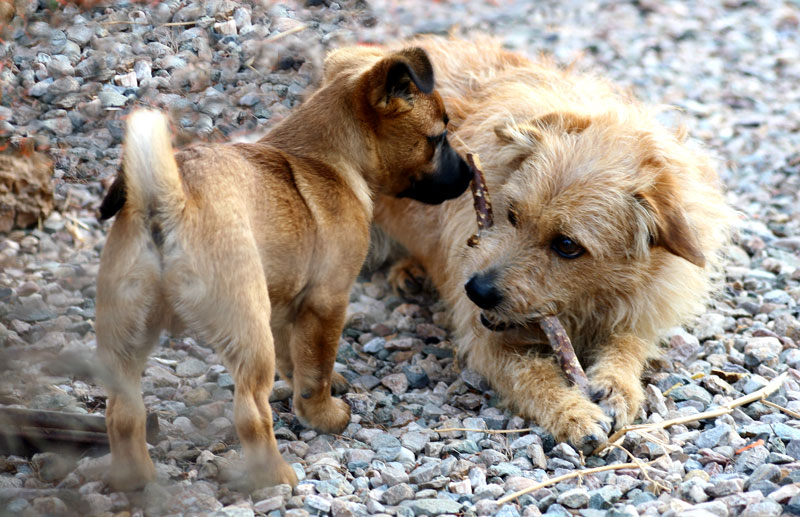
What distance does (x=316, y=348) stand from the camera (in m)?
3.58

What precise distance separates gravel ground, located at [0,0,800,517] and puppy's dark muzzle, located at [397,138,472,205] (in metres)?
0.71

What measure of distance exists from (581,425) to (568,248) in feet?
2.77

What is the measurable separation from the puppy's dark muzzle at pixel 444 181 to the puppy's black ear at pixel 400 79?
38 cm

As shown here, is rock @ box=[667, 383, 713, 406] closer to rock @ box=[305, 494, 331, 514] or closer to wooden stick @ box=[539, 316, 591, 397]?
wooden stick @ box=[539, 316, 591, 397]

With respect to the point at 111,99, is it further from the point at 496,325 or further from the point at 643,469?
the point at 643,469

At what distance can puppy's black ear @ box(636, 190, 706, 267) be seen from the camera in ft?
12.8

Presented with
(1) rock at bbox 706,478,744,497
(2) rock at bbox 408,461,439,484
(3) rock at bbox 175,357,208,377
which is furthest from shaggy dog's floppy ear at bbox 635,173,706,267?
(3) rock at bbox 175,357,208,377

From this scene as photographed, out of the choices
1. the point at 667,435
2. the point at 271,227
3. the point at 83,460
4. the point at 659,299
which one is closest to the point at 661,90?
the point at 659,299

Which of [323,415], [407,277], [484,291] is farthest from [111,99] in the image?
[407,277]

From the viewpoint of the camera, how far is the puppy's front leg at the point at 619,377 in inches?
152

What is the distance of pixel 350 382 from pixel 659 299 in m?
1.60

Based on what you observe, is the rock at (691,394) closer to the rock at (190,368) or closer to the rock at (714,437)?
the rock at (714,437)

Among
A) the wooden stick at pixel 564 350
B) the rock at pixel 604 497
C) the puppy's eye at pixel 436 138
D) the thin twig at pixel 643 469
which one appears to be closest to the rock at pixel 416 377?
the wooden stick at pixel 564 350

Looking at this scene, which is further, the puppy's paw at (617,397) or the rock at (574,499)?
the puppy's paw at (617,397)
